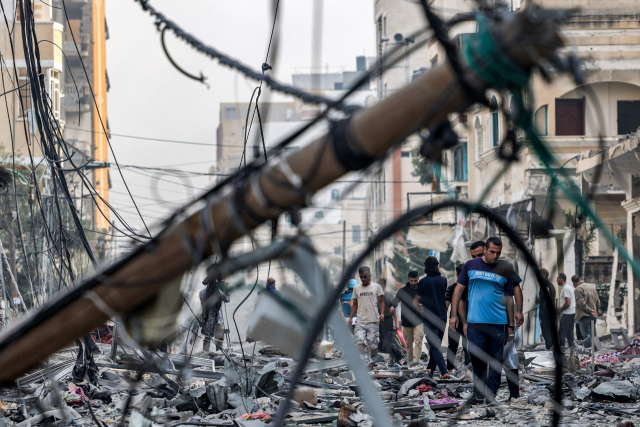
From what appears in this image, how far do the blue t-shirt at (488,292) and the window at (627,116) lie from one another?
16.3 metres

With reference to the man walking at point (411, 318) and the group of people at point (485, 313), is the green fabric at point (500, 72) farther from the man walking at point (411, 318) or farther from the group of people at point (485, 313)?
the man walking at point (411, 318)

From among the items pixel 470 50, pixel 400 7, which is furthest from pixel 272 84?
pixel 400 7

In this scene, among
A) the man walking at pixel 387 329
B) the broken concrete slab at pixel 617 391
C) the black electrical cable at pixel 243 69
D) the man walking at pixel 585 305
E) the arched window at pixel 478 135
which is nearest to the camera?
the black electrical cable at pixel 243 69

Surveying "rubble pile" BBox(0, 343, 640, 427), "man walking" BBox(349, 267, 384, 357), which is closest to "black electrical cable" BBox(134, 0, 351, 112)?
"rubble pile" BBox(0, 343, 640, 427)

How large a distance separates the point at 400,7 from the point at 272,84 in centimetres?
4971

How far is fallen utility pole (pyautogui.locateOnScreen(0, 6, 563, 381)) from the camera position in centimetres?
259

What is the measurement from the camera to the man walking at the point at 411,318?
1139 centimetres

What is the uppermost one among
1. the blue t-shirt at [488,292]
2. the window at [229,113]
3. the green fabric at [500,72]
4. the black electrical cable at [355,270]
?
the window at [229,113]

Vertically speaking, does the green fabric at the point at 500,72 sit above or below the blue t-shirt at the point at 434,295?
above

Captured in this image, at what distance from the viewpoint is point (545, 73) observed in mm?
2566

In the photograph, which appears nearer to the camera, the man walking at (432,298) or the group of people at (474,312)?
the group of people at (474,312)

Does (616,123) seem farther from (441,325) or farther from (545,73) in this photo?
(545,73)

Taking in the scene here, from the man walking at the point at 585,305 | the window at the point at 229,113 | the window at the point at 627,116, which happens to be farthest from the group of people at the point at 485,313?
the window at the point at 229,113

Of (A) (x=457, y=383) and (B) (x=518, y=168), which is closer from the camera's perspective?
(A) (x=457, y=383)
